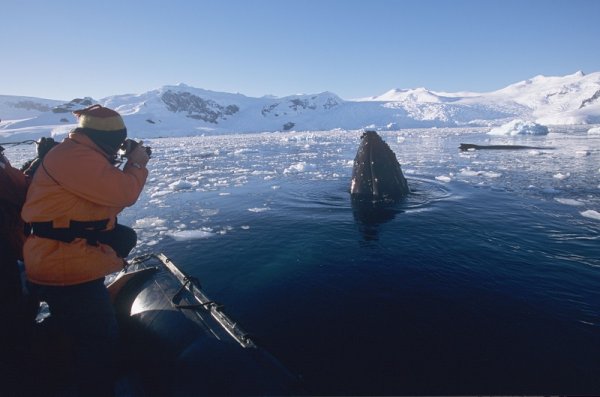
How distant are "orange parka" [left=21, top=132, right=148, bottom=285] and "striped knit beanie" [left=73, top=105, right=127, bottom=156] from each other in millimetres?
117

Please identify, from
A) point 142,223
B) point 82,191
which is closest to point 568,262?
point 82,191

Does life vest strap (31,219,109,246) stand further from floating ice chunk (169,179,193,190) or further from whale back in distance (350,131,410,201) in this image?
floating ice chunk (169,179,193,190)

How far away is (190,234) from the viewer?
897cm

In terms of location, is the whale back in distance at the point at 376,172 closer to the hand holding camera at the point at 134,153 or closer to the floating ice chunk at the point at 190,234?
the floating ice chunk at the point at 190,234

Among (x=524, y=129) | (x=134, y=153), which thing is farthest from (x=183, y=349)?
(x=524, y=129)

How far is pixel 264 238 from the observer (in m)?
8.62

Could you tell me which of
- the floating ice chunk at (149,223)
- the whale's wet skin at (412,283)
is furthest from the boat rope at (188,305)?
the floating ice chunk at (149,223)

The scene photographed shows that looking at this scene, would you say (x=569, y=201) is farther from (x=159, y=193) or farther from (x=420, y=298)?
(x=159, y=193)

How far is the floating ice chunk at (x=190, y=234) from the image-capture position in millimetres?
8758

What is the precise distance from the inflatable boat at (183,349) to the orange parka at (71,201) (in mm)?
1045

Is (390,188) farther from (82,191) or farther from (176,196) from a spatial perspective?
(82,191)

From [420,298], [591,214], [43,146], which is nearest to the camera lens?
[43,146]

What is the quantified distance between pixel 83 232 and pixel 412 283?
201 inches

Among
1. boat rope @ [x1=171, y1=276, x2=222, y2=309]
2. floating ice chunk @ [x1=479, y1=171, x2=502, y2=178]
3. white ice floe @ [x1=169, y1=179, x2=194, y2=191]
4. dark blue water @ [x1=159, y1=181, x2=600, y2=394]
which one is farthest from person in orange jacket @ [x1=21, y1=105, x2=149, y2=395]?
floating ice chunk @ [x1=479, y1=171, x2=502, y2=178]
